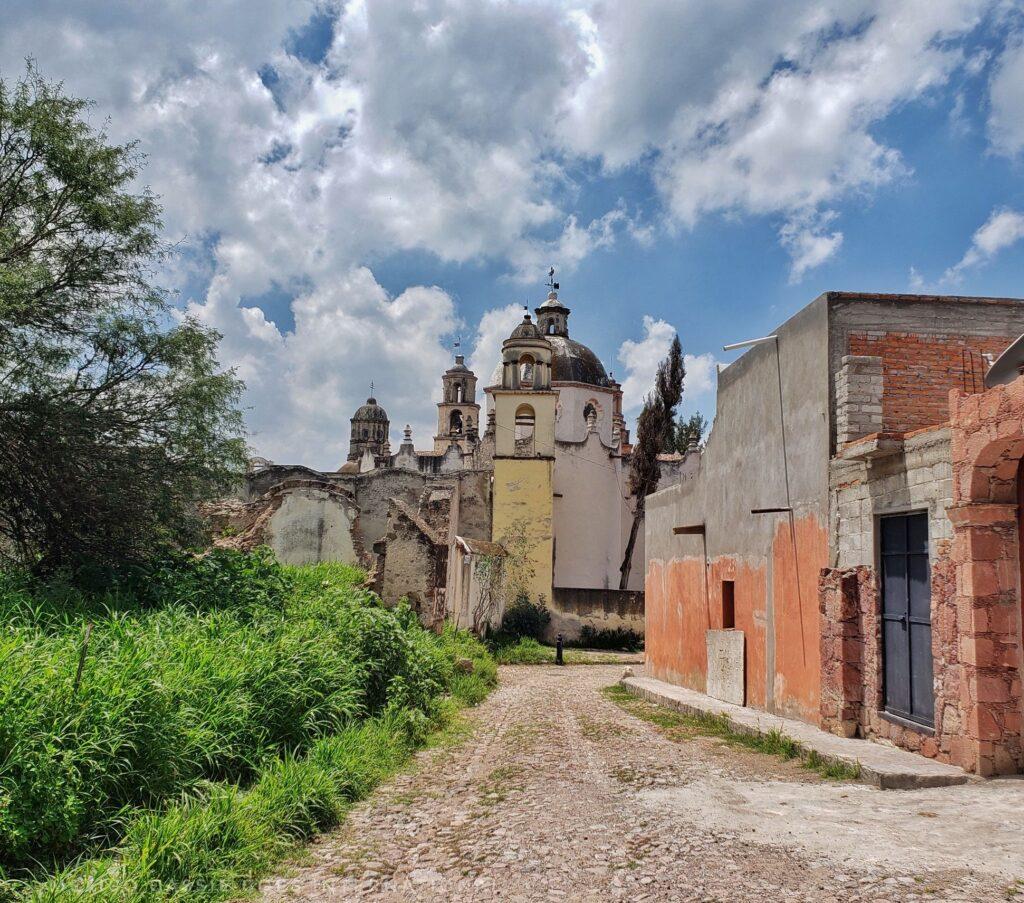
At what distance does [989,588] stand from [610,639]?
1826 centimetres

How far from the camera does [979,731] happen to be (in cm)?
616

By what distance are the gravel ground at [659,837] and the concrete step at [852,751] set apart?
0.57 feet

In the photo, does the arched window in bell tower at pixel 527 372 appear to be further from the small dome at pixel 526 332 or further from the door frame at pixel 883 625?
the door frame at pixel 883 625

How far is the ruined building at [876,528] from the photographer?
631 centimetres

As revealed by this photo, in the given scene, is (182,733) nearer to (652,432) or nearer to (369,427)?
(652,432)

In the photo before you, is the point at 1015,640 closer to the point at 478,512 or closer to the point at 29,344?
the point at 29,344

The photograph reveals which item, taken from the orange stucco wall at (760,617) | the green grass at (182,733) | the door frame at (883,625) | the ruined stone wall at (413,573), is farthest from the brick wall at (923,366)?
the ruined stone wall at (413,573)

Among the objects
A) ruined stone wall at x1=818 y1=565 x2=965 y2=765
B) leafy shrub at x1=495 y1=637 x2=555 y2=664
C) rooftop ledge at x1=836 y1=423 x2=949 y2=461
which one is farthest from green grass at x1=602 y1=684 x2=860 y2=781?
leafy shrub at x1=495 y1=637 x2=555 y2=664

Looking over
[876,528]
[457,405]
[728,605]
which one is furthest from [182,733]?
[457,405]

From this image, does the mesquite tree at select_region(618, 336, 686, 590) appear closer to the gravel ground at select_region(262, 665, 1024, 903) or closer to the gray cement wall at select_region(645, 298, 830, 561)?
the gray cement wall at select_region(645, 298, 830, 561)

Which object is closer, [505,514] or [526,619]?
[526,619]

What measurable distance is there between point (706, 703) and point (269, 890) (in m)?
7.66

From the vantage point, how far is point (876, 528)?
7.90m

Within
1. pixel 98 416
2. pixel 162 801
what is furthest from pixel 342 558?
pixel 162 801
